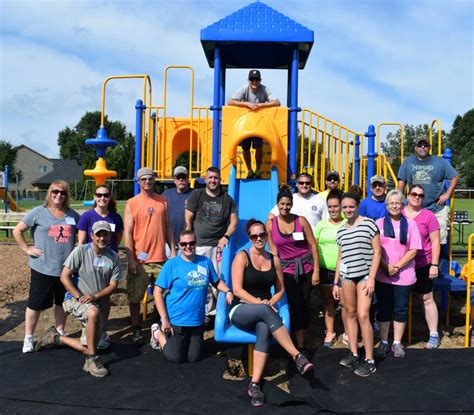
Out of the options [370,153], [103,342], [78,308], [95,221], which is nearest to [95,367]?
[78,308]

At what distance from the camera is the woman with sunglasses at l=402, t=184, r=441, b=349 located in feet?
15.3

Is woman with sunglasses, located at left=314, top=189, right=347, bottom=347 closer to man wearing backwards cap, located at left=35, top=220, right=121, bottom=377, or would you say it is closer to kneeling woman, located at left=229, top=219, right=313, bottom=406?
kneeling woman, located at left=229, top=219, right=313, bottom=406

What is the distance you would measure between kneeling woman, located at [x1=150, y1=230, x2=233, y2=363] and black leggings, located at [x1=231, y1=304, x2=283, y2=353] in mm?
396

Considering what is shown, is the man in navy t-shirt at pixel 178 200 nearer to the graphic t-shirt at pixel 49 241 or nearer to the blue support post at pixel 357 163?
the graphic t-shirt at pixel 49 241

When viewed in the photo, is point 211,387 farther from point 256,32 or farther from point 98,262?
point 256,32

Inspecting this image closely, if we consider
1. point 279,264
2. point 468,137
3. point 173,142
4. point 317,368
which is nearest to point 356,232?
point 279,264

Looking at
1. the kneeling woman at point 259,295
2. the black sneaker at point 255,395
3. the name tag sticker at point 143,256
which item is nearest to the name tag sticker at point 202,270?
the kneeling woman at point 259,295

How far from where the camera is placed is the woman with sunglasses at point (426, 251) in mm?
4652

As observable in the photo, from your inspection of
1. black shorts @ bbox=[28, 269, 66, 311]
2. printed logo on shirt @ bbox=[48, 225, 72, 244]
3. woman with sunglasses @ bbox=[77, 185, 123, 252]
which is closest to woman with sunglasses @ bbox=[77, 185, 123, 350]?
woman with sunglasses @ bbox=[77, 185, 123, 252]

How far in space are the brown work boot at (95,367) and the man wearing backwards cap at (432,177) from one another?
160 inches

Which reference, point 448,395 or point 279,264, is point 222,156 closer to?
point 279,264

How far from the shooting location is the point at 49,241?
4.60 m

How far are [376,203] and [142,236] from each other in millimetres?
2701

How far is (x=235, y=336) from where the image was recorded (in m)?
4.08
